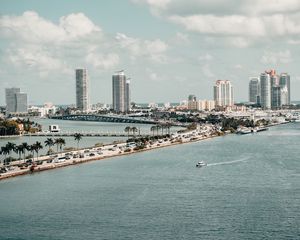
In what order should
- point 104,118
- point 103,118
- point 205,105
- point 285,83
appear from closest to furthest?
point 104,118
point 103,118
point 205,105
point 285,83

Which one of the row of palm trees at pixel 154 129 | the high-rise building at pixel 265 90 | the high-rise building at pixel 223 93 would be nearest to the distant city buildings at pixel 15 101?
the high-rise building at pixel 223 93

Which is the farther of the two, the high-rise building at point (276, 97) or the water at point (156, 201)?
the high-rise building at point (276, 97)

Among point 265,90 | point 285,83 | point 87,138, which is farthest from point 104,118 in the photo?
point 285,83

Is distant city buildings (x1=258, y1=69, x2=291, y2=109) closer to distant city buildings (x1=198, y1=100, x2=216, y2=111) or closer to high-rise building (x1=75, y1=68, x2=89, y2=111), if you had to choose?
distant city buildings (x1=198, y1=100, x2=216, y2=111)

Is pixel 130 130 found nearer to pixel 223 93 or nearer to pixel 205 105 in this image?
pixel 205 105

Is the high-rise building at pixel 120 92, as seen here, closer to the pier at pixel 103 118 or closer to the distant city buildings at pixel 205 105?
the distant city buildings at pixel 205 105

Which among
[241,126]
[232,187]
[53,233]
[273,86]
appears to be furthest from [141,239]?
[273,86]
